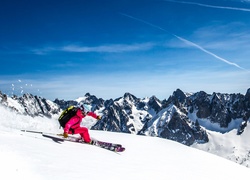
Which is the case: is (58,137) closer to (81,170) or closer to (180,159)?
(81,170)

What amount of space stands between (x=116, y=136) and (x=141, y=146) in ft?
10.2

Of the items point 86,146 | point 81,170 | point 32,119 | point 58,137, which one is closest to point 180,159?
point 86,146

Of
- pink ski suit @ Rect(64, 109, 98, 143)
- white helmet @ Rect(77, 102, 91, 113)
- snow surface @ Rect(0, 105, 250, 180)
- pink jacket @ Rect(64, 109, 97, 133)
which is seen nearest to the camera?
snow surface @ Rect(0, 105, 250, 180)

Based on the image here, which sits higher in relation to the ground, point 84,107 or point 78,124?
point 84,107

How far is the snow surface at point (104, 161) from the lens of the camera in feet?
31.0

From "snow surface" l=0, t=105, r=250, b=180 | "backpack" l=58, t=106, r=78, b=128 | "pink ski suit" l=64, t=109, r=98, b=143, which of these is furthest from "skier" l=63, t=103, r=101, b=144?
"snow surface" l=0, t=105, r=250, b=180

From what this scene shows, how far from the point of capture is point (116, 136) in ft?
69.9

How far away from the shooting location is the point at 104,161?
41.6ft

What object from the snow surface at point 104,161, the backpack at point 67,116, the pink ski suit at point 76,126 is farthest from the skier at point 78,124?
the snow surface at point 104,161

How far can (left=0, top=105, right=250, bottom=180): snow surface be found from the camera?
9457mm

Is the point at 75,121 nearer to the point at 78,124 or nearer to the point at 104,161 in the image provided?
the point at 78,124

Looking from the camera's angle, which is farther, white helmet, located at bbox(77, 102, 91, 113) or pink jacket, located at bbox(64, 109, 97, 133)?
white helmet, located at bbox(77, 102, 91, 113)

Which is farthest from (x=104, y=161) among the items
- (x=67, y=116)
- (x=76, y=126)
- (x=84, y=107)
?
(x=84, y=107)

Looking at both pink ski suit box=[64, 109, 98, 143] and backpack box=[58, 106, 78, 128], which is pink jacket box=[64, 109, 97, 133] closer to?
pink ski suit box=[64, 109, 98, 143]
